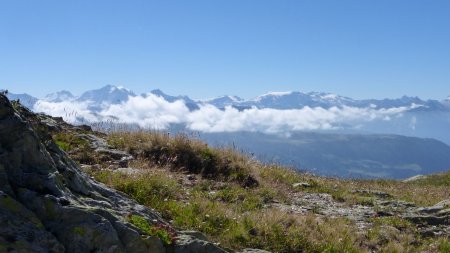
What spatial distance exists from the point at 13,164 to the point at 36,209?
0.91m

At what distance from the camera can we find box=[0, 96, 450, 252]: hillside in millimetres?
6488

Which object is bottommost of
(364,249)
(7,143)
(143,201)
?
(364,249)

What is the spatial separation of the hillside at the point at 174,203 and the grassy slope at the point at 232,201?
3 cm

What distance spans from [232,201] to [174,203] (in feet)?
9.53

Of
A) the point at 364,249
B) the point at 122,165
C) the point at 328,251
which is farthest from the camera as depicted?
the point at 122,165

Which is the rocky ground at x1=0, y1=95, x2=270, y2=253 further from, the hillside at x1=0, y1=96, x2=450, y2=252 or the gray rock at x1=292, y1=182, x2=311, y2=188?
the gray rock at x1=292, y1=182, x2=311, y2=188

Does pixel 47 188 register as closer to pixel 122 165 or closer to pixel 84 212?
pixel 84 212

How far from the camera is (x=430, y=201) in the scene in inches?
744

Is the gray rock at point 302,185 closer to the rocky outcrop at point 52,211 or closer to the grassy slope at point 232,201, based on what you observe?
the grassy slope at point 232,201

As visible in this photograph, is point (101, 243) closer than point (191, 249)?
Yes

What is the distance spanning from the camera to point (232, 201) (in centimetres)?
1288

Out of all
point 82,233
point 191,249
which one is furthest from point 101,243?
point 191,249

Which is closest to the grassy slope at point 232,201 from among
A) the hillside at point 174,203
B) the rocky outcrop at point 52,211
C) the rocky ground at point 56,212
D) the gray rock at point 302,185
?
the hillside at point 174,203

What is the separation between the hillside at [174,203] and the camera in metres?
6.49
